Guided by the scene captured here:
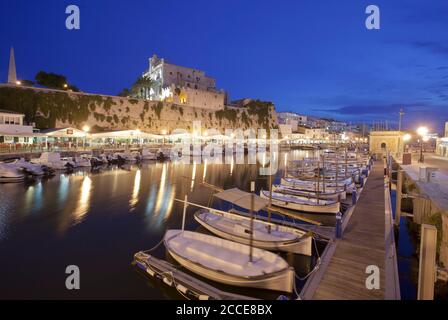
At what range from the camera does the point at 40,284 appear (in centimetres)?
739

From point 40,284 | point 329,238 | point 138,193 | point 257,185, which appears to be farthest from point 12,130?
point 329,238

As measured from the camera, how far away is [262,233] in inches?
359

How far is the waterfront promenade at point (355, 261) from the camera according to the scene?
587 centimetres

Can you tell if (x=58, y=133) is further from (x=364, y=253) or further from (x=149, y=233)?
(x=364, y=253)

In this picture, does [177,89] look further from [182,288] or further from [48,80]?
[182,288]

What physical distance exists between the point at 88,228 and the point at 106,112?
45001 mm

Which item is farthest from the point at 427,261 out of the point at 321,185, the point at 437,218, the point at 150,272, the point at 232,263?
the point at 321,185

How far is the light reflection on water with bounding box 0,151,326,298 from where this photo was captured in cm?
747

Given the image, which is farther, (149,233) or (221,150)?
(221,150)

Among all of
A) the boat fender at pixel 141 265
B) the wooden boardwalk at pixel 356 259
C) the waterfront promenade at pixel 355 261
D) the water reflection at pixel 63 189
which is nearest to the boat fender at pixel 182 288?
the boat fender at pixel 141 265

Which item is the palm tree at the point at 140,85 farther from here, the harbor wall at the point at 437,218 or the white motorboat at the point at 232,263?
the harbor wall at the point at 437,218

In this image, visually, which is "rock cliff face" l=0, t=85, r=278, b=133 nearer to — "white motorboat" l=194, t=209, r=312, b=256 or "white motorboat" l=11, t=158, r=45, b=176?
"white motorboat" l=11, t=158, r=45, b=176
